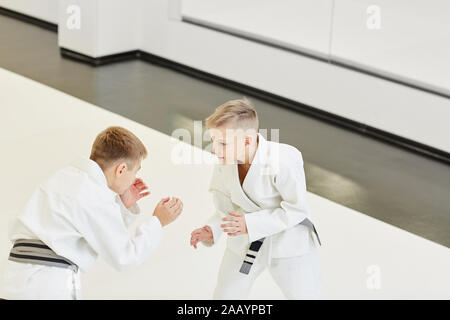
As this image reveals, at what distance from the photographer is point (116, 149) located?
2709mm

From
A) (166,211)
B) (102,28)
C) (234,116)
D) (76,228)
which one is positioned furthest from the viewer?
(102,28)

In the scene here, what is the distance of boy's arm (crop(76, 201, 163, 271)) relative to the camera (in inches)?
103

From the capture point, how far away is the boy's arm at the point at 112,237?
103 inches

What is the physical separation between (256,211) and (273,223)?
10 cm

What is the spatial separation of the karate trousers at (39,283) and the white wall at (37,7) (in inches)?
196

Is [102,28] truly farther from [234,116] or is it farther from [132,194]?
[234,116]

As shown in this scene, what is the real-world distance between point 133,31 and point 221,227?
4009mm

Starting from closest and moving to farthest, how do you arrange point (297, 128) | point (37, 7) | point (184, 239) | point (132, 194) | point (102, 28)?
point (132, 194), point (184, 239), point (297, 128), point (102, 28), point (37, 7)

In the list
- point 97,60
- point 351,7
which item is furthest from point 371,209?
point 97,60

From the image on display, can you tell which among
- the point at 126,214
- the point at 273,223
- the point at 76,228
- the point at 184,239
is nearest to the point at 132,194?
the point at 126,214

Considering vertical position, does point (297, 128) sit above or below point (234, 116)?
below

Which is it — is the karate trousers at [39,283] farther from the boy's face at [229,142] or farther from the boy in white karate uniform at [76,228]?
the boy's face at [229,142]

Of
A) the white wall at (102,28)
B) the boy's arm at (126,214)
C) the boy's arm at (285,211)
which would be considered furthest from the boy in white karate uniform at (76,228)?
the white wall at (102,28)

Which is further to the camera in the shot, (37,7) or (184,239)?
(37,7)
